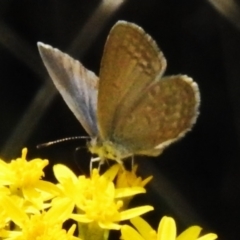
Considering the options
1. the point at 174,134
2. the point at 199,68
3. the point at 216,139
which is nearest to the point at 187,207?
the point at 216,139

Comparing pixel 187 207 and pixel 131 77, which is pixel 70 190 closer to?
pixel 131 77

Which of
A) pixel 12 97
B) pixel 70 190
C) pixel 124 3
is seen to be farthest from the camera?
pixel 12 97

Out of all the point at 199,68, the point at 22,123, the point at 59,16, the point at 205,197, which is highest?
the point at 199,68

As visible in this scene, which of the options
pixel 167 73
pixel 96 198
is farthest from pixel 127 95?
pixel 167 73

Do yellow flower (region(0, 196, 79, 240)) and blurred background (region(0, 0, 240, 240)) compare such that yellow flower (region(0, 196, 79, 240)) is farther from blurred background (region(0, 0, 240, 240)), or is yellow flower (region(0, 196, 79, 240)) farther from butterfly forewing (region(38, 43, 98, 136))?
blurred background (region(0, 0, 240, 240))

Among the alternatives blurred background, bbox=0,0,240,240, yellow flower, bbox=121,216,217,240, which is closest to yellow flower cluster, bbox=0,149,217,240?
yellow flower, bbox=121,216,217,240

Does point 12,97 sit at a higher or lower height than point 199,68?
lower

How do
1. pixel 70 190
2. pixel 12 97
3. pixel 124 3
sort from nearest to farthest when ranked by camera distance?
pixel 70 190
pixel 124 3
pixel 12 97

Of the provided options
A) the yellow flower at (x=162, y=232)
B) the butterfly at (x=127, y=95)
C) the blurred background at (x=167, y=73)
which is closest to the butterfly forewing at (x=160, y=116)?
the butterfly at (x=127, y=95)
